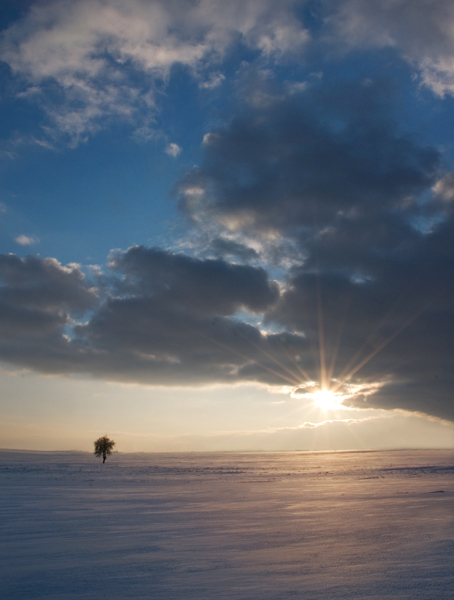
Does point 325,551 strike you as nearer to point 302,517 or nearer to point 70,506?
point 302,517

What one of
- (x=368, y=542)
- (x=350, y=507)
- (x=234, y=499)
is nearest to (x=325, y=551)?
(x=368, y=542)

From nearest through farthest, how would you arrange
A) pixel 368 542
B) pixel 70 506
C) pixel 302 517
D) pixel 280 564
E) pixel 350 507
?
pixel 280 564 < pixel 368 542 < pixel 302 517 < pixel 350 507 < pixel 70 506

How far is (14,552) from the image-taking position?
14.9 metres

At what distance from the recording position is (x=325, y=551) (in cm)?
1458

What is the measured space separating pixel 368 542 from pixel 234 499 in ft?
59.1

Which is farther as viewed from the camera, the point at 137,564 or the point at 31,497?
the point at 31,497

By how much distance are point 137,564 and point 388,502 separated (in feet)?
69.0

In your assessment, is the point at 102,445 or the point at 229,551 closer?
the point at 229,551

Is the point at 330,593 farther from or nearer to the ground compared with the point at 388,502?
farther from the ground

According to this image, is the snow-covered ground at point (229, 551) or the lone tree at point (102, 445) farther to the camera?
the lone tree at point (102, 445)

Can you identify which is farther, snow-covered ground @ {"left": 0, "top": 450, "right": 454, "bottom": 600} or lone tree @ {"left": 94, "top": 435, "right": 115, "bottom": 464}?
lone tree @ {"left": 94, "top": 435, "right": 115, "bottom": 464}

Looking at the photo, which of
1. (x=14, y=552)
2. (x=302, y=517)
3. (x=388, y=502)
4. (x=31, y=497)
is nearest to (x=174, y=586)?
(x=14, y=552)

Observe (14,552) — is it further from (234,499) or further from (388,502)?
(388,502)

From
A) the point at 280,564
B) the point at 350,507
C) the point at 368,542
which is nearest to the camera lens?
the point at 280,564
